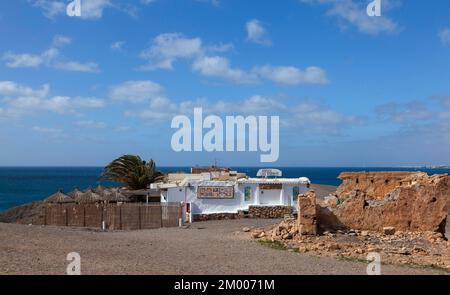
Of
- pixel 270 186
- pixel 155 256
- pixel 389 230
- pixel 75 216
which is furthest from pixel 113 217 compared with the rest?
pixel 389 230

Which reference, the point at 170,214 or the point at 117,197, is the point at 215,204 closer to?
the point at 170,214

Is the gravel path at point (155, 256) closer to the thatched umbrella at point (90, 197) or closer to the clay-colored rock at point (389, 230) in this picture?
the clay-colored rock at point (389, 230)

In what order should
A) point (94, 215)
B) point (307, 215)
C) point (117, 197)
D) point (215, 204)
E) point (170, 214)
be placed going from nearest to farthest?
point (307, 215) → point (94, 215) → point (170, 214) → point (215, 204) → point (117, 197)

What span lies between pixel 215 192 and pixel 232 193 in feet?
3.62

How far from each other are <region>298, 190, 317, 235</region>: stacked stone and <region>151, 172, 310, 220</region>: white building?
41.0 feet

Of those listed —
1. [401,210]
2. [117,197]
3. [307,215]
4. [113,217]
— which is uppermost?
[401,210]

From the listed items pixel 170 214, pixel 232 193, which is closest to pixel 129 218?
pixel 170 214

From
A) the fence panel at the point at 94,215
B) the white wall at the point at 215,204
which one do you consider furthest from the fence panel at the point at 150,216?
the white wall at the point at 215,204

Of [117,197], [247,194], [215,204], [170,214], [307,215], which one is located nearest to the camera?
[307,215]

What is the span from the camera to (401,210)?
22391 mm

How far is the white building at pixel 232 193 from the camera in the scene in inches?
1332

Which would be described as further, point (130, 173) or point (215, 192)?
point (130, 173)

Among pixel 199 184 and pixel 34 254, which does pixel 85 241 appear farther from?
pixel 199 184

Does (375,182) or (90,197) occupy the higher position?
(375,182)
